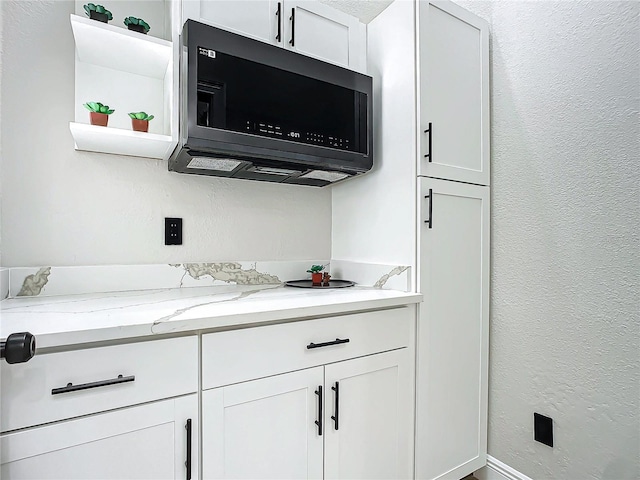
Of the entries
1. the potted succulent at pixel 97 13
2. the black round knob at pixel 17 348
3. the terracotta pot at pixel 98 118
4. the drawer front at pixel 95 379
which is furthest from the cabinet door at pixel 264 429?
the potted succulent at pixel 97 13

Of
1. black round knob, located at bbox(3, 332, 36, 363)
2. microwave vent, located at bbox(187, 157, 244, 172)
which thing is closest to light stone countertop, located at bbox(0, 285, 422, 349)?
black round knob, located at bbox(3, 332, 36, 363)

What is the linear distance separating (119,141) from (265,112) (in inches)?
21.3

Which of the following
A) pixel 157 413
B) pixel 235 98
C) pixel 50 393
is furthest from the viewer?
pixel 235 98

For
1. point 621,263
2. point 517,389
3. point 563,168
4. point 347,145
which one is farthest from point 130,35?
point 517,389

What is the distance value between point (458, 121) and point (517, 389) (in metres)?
1.19

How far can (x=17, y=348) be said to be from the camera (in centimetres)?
69

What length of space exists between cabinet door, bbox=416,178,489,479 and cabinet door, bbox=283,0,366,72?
0.71 metres

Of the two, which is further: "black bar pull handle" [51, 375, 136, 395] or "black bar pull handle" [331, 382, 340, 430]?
"black bar pull handle" [331, 382, 340, 430]

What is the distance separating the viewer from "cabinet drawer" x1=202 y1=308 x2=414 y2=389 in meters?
1.07

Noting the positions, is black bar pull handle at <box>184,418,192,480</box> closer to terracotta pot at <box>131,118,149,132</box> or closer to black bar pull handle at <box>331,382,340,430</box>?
black bar pull handle at <box>331,382,340,430</box>

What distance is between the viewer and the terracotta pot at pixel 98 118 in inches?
52.2

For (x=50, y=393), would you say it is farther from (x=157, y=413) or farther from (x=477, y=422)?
(x=477, y=422)

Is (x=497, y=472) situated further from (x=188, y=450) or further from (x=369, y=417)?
(x=188, y=450)

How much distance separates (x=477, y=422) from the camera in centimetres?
169
